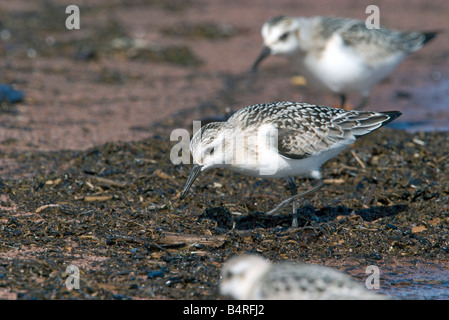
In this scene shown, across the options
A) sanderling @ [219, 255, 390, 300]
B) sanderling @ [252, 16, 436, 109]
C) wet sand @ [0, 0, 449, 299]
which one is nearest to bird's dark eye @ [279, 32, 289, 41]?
sanderling @ [252, 16, 436, 109]

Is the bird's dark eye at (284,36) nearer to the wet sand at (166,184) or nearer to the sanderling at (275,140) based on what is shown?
the wet sand at (166,184)

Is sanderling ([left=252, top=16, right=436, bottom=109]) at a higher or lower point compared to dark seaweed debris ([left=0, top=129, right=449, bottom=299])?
higher

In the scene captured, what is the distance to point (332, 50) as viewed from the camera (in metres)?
11.9

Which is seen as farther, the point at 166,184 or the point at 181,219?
the point at 166,184

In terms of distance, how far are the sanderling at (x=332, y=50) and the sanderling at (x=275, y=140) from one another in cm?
374

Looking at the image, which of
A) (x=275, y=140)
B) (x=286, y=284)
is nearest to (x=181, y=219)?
(x=275, y=140)

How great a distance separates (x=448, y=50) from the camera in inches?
696

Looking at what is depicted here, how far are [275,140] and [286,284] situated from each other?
258cm

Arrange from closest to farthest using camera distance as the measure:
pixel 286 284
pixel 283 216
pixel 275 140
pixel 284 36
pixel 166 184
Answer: pixel 286 284 → pixel 275 140 → pixel 283 216 → pixel 166 184 → pixel 284 36

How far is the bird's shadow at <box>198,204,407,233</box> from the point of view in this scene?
8211 mm

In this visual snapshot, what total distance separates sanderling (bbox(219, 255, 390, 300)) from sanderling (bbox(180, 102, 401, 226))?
202cm

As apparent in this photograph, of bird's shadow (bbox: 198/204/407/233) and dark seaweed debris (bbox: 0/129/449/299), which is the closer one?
dark seaweed debris (bbox: 0/129/449/299)

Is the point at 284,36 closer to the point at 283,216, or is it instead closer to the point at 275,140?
the point at 283,216

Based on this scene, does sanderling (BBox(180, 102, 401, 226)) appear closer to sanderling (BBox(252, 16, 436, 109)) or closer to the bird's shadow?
the bird's shadow
